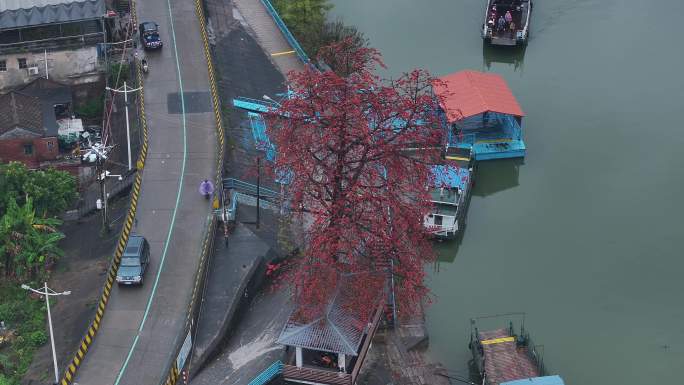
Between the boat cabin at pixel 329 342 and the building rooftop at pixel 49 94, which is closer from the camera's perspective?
the boat cabin at pixel 329 342

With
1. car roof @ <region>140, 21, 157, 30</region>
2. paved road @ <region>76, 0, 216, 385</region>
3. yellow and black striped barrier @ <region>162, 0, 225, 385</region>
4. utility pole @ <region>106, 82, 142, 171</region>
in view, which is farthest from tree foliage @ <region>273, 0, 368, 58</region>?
utility pole @ <region>106, 82, 142, 171</region>

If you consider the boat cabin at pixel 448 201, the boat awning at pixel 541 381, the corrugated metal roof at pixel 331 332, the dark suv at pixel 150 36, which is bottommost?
the boat awning at pixel 541 381


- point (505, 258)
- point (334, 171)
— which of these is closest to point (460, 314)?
point (505, 258)

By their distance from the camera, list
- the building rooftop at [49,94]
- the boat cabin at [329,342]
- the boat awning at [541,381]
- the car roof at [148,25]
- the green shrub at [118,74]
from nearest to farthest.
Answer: the boat cabin at [329,342], the boat awning at [541,381], the building rooftop at [49,94], the green shrub at [118,74], the car roof at [148,25]

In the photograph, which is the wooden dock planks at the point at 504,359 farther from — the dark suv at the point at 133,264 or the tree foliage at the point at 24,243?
the tree foliage at the point at 24,243

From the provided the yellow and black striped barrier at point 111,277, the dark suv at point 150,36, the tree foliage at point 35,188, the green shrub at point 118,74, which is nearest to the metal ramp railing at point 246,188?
the yellow and black striped barrier at point 111,277

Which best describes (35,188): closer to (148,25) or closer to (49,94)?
(49,94)

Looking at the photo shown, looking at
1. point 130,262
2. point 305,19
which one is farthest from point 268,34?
point 130,262
